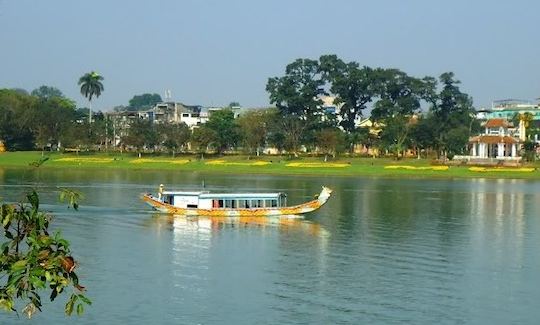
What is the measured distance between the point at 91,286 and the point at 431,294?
10.5m

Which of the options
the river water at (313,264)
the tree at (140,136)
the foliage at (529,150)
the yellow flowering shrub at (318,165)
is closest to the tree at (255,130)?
the tree at (140,136)

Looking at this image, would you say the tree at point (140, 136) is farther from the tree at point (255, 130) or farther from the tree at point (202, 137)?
the tree at point (255, 130)

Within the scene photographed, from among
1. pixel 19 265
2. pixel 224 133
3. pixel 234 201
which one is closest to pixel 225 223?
pixel 234 201

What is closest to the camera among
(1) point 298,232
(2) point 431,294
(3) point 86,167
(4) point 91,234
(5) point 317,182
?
(2) point 431,294

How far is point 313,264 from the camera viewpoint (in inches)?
1244

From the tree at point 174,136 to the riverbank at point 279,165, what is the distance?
497cm

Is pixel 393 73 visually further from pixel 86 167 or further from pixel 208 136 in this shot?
pixel 86 167

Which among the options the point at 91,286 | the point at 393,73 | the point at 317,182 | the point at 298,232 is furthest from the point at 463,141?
the point at 91,286

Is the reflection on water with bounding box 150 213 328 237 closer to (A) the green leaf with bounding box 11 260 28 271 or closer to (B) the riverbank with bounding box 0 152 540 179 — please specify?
(A) the green leaf with bounding box 11 260 28 271

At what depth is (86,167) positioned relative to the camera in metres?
97.1

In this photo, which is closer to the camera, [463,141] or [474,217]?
[474,217]

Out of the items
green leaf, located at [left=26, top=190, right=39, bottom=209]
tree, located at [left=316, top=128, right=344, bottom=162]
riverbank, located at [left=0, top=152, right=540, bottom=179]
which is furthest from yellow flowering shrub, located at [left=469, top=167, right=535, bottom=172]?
green leaf, located at [left=26, top=190, right=39, bottom=209]

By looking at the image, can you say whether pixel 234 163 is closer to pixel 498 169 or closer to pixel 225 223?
pixel 498 169

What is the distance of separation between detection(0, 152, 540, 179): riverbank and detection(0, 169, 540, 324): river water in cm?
3299
